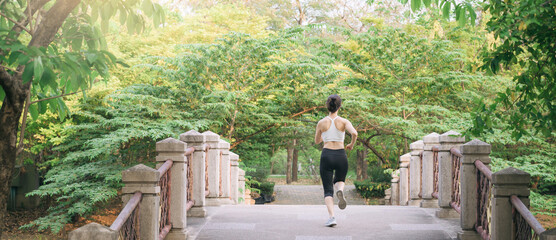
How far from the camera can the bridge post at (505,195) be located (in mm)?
5336

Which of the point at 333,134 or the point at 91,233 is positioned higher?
the point at 333,134

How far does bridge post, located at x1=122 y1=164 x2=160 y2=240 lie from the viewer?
533 centimetres

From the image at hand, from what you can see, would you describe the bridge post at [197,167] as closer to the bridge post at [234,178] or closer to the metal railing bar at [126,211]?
the metal railing bar at [126,211]

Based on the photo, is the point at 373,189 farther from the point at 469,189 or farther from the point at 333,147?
the point at 469,189

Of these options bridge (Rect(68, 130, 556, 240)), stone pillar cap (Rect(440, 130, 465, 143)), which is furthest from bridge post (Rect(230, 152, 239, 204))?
stone pillar cap (Rect(440, 130, 465, 143))

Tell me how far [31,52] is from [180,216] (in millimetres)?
3412

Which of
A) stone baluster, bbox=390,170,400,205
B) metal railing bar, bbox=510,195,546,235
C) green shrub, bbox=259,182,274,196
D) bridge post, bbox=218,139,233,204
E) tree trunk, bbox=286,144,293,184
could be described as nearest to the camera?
metal railing bar, bbox=510,195,546,235

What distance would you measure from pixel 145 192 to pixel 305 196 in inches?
957

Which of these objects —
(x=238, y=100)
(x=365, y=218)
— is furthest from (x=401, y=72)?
(x=365, y=218)

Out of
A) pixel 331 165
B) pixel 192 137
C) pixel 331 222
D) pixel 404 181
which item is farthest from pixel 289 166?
pixel 331 165

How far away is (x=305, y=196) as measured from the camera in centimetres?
2923

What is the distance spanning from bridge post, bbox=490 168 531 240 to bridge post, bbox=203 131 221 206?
535 centimetres

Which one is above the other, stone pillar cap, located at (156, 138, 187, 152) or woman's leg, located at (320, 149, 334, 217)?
stone pillar cap, located at (156, 138, 187, 152)

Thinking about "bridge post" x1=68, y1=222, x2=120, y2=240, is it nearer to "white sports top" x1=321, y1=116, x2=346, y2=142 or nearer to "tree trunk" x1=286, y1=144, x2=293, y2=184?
"white sports top" x1=321, y1=116, x2=346, y2=142
